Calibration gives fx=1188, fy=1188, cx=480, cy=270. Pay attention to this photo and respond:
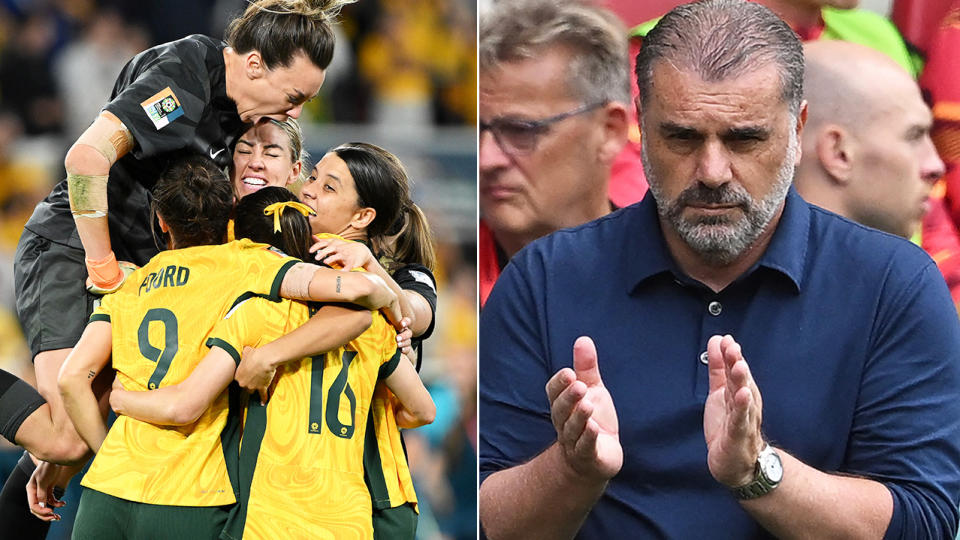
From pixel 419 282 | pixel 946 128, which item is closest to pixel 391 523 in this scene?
pixel 419 282

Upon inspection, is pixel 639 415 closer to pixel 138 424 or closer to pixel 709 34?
pixel 709 34

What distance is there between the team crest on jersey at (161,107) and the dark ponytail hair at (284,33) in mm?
200

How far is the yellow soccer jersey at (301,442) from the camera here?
234 cm

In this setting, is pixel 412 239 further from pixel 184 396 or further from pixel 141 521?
pixel 141 521

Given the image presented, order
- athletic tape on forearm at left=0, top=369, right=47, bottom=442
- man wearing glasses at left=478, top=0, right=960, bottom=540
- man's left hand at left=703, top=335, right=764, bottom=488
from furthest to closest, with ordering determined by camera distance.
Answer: athletic tape on forearm at left=0, top=369, right=47, bottom=442 → man wearing glasses at left=478, top=0, right=960, bottom=540 → man's left hand at left=703, top=335, right=764, bottom=488

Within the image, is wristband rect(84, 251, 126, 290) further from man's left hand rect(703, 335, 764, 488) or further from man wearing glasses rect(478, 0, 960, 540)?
man's left hand rect(703, 335, 764, 488)

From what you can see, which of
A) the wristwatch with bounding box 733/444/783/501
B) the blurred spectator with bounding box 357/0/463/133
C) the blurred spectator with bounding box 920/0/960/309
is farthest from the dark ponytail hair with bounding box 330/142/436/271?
the blurred spectator with bounding box 920/0/960/309

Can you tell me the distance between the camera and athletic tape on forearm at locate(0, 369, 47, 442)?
2.54 meters

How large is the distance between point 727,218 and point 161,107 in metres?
1.18

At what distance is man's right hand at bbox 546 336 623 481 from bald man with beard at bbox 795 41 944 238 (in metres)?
0.80

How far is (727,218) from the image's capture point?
226 cm

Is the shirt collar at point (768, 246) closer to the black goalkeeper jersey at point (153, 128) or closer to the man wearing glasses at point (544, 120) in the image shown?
the man wearing glasses at point (544, 120)

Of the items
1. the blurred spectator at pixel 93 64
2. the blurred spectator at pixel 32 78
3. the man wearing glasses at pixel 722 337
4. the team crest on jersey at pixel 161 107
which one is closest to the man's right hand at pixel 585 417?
the man wearing glasses at pixel 722 337

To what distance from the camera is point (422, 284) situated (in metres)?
2.70
